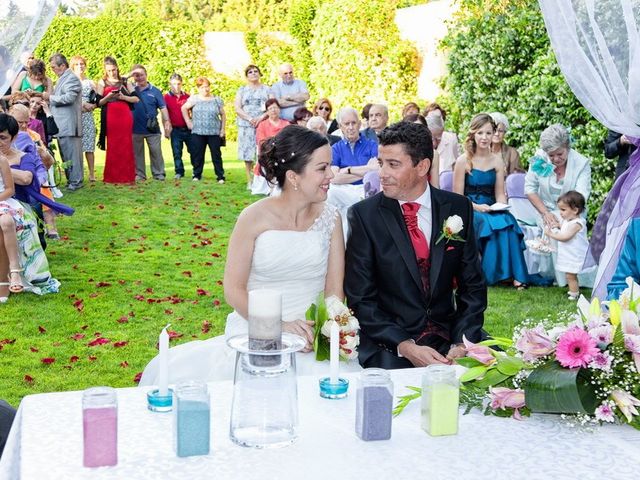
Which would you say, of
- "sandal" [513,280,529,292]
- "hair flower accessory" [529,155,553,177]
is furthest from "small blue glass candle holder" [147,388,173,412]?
"hair flower accessory" [529,155,553,177]

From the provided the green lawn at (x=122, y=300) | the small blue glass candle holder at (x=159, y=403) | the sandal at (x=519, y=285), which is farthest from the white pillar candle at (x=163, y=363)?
the sandal at (x=519, y=285)

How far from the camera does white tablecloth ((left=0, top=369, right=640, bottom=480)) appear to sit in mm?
2246

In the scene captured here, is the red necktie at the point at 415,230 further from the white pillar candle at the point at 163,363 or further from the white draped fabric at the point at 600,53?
the white pillar candle at the point at 163,363

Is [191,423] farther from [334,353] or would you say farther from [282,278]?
[282,278]

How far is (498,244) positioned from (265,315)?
616cm

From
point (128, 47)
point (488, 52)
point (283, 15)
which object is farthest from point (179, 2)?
point (488, 52)

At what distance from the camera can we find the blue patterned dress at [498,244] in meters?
8.20

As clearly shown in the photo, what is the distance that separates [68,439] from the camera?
240 cm

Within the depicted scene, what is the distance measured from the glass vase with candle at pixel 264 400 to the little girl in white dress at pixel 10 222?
5.44 m

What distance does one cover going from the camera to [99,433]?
223 centimetres

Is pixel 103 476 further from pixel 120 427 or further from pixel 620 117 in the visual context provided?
pixel 620 117

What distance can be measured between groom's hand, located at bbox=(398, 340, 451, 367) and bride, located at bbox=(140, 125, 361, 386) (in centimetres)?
23

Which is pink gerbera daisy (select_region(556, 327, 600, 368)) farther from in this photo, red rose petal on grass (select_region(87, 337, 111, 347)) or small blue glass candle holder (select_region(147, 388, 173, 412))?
red rose petal on grass (select_region(87, 337, 111, 347))

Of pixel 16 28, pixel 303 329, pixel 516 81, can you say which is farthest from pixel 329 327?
pixel 516 81
